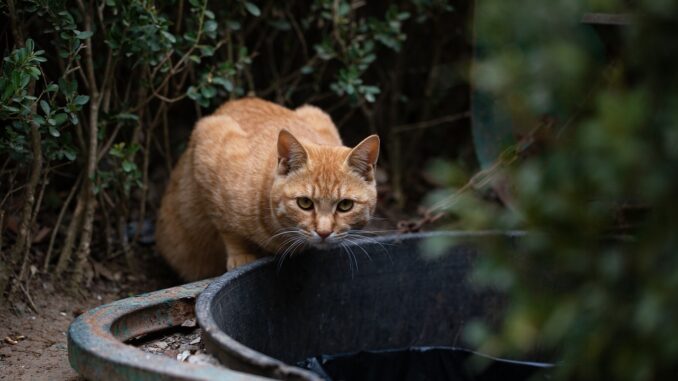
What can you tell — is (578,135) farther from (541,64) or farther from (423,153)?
(423,153)

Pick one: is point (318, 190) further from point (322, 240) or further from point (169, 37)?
point (169, 37)

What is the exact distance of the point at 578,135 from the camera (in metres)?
1.73

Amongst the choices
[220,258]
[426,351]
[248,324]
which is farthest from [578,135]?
[220,258]

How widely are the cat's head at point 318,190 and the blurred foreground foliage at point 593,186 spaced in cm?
167

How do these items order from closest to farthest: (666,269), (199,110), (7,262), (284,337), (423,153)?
1. (666,269)
2. (284,337)
3. (7,262)
4. (199,110)
5. (423,153)

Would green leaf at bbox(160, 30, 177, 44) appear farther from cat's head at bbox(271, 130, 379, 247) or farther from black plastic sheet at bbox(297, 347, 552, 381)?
black plastic sheet at bbox(297, 347, 552, 381)

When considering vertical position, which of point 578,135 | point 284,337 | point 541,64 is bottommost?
point 284,337

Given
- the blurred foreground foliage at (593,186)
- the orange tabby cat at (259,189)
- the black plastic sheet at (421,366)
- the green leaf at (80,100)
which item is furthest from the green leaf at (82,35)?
the blurred foreground foliage at (593,186)

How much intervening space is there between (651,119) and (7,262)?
3211 mm

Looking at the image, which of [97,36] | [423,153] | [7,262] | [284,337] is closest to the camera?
[284,337]

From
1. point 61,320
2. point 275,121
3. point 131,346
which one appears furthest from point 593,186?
point 61,320

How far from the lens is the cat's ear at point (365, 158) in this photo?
3590 millimetres

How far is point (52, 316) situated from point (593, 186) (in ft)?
9.84

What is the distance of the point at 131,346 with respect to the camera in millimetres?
2717
